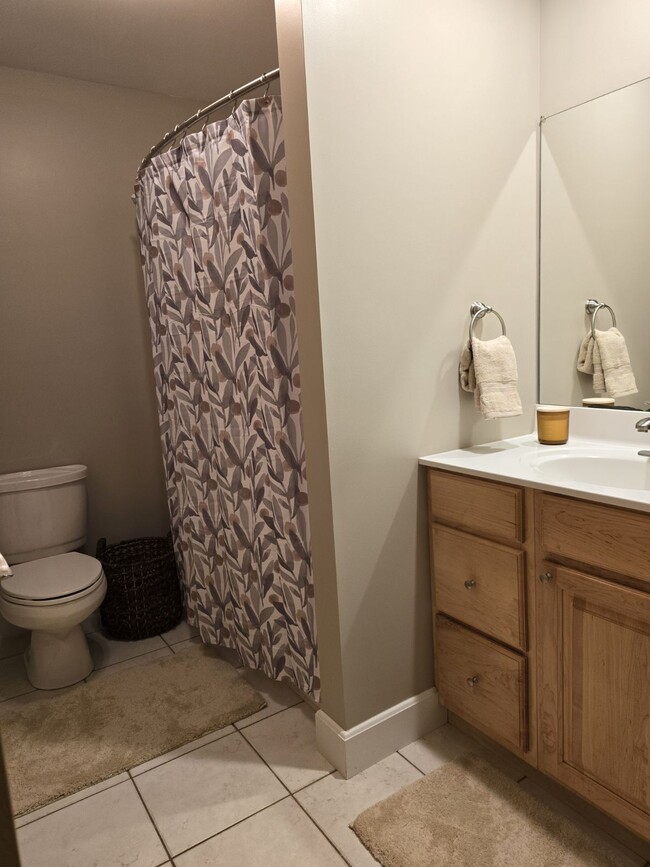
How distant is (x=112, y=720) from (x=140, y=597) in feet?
1.98

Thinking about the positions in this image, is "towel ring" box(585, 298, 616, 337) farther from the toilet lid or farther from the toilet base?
the toilet base

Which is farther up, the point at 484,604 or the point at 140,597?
the point at 484,604

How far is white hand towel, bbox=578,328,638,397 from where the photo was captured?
180cm

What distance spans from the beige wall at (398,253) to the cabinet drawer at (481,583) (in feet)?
0.26

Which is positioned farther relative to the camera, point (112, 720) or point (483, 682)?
point (112, 720)

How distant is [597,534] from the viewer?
1.32 metres

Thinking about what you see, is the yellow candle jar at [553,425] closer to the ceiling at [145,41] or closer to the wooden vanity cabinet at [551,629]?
the wooden vanity cabinet at [551,629]

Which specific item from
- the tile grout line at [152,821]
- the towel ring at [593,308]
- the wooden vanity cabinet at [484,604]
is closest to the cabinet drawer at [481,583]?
the wooden vanity cabinet at [484,604]

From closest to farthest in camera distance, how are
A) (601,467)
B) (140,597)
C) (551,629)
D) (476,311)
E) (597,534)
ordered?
(597,534) → (551,629) → (601,467) → (476,311) → (140,597)

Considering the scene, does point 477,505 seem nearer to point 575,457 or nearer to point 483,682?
point 575,457

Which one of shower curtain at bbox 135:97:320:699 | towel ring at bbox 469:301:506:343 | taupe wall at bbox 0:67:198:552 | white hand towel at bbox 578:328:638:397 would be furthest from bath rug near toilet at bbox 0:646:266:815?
white hand towel at bbox 578:328:638:397

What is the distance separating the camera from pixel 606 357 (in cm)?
184

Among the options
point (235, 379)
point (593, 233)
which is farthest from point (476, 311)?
point (235, 379)

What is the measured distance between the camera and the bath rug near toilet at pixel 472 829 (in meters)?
1.41
